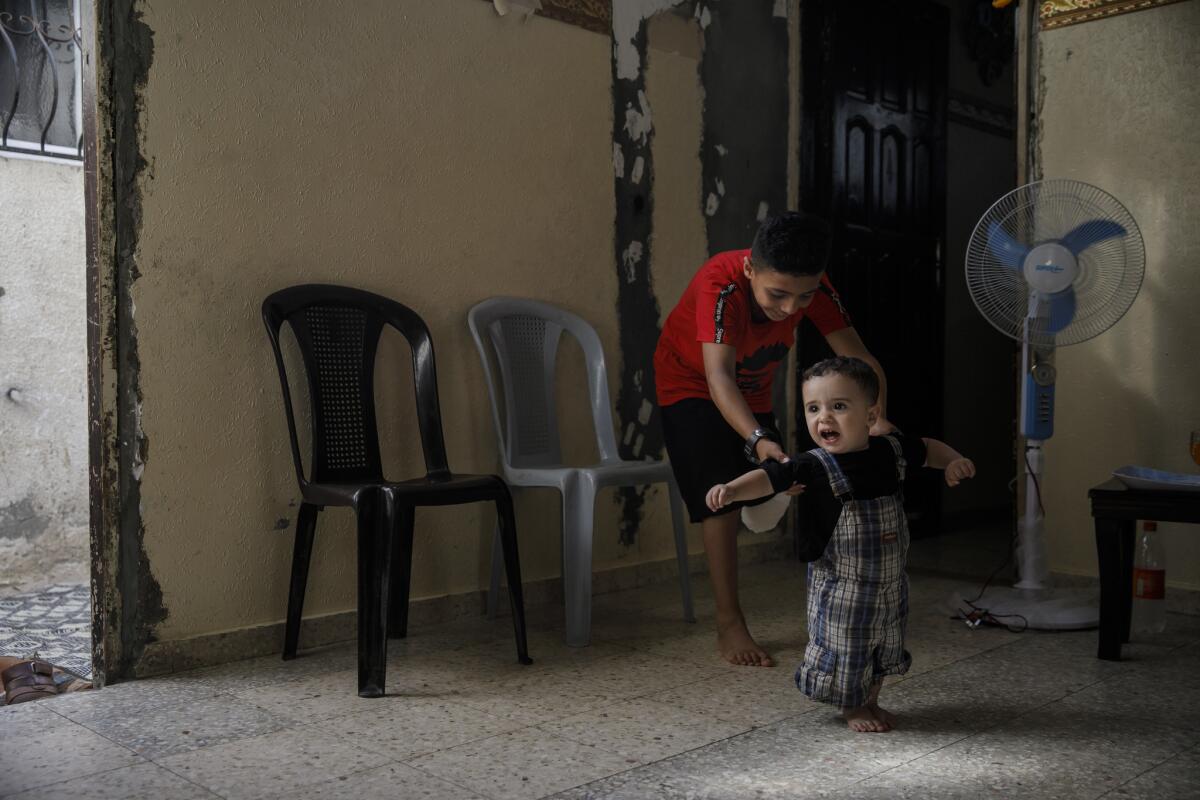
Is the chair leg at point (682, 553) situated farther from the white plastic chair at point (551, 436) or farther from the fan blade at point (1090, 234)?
the fan blade at point (1090, 234)

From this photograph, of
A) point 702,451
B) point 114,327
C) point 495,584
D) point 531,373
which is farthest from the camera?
point 531,373

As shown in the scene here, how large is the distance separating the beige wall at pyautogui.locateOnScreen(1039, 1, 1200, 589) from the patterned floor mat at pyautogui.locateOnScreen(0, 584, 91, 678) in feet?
11.1

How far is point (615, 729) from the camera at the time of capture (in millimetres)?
2371

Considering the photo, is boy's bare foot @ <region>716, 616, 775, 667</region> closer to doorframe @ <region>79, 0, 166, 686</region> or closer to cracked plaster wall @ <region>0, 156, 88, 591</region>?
doorframe @ <region>79, 0, 166, 686</region>

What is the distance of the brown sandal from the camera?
272 centimetres

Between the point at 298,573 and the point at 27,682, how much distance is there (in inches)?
29.0

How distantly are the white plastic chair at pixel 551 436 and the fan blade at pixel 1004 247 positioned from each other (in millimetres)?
1272

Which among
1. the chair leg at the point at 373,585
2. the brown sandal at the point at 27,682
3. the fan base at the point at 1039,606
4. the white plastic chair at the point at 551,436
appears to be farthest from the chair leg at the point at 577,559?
the brown sandal at the point at 27,682

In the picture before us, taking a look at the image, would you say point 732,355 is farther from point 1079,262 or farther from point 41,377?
point 41,377

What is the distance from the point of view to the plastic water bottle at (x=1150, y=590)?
3322 mm

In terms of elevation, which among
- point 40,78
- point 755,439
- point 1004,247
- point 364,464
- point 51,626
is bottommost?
point 51,626

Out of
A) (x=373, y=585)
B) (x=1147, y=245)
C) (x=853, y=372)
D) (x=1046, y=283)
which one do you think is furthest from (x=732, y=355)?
(x=1147, y=245)

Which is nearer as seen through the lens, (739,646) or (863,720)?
(863,720)

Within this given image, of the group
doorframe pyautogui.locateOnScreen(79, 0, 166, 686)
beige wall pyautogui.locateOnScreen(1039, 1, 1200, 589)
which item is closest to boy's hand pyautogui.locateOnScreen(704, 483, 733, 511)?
doorframe pyautogui.locateOnScreen(79, 0, 166, 686)
